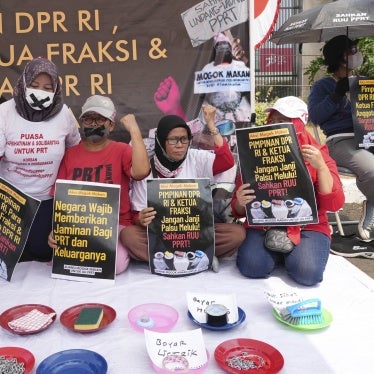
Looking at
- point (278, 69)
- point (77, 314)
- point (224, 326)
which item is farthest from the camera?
point (278, 69)

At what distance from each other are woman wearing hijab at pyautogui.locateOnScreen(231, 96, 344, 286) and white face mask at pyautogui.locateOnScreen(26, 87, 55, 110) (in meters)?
1.31

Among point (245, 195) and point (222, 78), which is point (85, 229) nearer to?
point (245, 195)

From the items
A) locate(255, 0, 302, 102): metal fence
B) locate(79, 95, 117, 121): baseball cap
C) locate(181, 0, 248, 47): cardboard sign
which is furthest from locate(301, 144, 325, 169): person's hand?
locate(255, 0, 302, 102): metal fence

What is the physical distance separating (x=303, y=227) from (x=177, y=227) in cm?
80

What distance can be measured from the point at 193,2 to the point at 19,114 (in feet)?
5.29

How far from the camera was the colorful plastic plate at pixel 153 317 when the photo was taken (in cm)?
212

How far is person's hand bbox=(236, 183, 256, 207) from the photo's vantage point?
2.76 metres

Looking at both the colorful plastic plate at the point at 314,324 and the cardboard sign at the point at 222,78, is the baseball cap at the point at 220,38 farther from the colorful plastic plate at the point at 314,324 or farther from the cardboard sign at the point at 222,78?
the colorful plastic plate at the point at 314,324

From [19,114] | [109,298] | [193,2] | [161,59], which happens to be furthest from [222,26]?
[109,298]

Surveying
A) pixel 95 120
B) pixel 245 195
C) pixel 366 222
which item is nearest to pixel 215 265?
pixel 245 195

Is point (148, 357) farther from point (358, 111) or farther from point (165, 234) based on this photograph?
point (358, 111)

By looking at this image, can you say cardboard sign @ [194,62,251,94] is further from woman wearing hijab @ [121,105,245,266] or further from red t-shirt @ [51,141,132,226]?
red t-shirt @ [51,141,132,226]

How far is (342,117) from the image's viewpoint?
425 cm

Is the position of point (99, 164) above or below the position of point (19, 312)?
above
